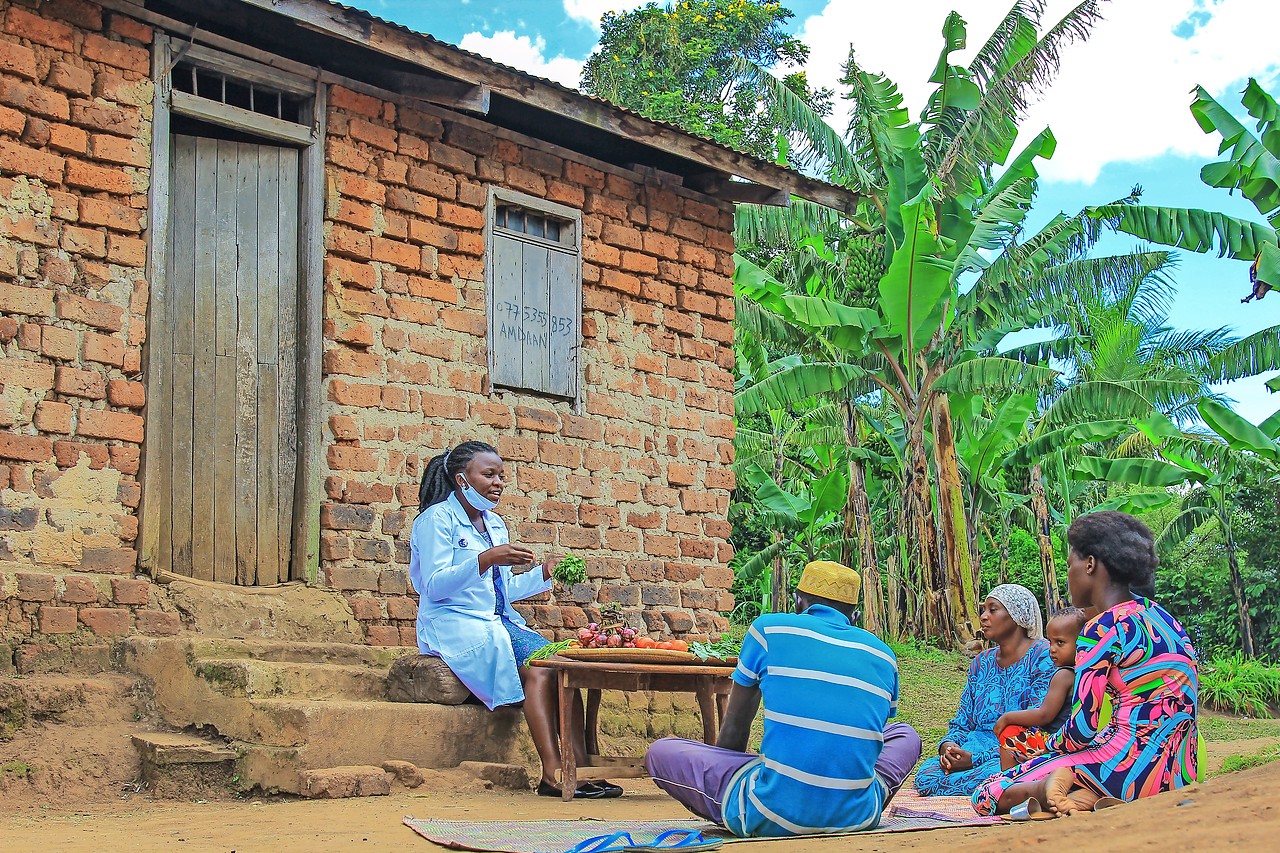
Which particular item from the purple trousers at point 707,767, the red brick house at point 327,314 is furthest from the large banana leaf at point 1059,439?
the purple trousers at point 707,767

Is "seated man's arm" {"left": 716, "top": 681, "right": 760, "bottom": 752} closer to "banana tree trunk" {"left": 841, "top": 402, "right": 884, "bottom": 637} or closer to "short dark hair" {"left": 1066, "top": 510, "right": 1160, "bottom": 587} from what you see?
"short dark hair" {"left": 1066, "top": 510, "right": 1160, "bottom": 587}

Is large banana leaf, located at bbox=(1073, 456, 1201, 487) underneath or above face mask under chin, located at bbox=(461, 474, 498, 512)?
above

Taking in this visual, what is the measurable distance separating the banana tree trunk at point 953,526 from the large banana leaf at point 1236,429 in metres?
2.48

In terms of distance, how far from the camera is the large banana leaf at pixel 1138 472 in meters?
15.2

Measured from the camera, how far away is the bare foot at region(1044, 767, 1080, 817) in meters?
4.30

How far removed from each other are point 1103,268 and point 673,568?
7.60 m

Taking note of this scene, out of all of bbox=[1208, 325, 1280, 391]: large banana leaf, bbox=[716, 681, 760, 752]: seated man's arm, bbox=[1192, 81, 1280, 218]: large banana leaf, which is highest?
bbox=[1192, 81, 1280, 218]: large banana leaf

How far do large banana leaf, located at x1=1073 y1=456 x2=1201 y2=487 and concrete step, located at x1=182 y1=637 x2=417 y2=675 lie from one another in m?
10.9

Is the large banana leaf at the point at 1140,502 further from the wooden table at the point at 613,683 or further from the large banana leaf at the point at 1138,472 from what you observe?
the wooden table at the point at 613,683

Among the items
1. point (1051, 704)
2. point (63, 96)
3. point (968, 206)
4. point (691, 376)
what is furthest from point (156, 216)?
point (968, 206)

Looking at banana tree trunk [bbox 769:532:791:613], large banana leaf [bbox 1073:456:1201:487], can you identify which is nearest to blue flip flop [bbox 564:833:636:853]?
large banana leaf [bbox 1073:456:1201:487]

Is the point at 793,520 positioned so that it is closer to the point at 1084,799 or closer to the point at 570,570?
the point at 570,570

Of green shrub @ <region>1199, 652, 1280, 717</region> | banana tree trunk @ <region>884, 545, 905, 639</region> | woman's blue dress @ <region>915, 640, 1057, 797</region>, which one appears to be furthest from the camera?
banana tree trunk @ <region>884, 545, 905, 639</region>

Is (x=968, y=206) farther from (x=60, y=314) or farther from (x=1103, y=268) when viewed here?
(x=60, y=314)
